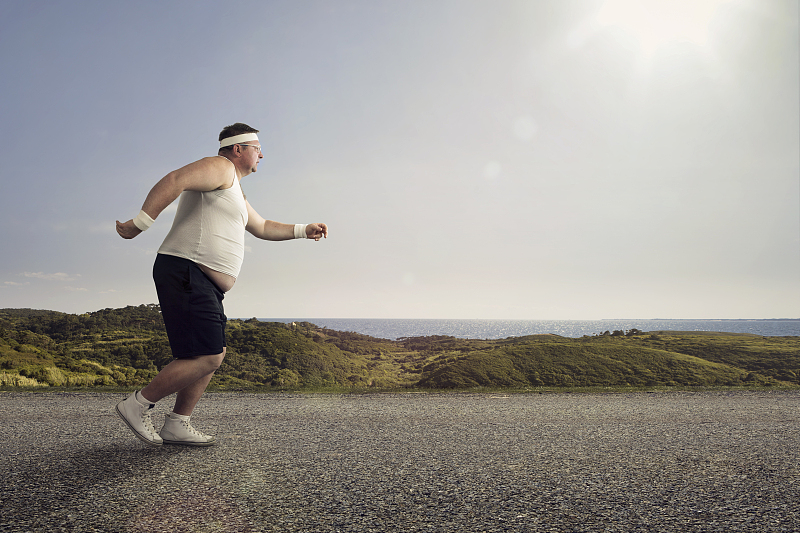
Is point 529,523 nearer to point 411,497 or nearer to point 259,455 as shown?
point 411,497

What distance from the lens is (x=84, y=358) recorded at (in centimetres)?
1145

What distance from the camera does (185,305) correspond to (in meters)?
2.94

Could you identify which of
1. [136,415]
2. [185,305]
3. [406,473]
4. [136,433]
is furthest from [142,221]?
[406,473]

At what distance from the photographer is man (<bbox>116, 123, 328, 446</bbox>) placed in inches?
116

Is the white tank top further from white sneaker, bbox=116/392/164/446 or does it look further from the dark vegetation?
the dark vegetation

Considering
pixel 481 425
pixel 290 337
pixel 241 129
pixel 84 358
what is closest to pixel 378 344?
pixel 290 337

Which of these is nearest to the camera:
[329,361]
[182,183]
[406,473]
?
[406,473]

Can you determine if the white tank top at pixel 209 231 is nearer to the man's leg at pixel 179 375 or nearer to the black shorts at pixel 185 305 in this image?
the black shorts at pixel 185 305

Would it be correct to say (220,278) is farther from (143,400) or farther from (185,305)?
(143,400)

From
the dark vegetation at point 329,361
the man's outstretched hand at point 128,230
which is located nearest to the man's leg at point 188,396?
the man's outstretched hand at point 128,230

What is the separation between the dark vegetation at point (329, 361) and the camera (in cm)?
980

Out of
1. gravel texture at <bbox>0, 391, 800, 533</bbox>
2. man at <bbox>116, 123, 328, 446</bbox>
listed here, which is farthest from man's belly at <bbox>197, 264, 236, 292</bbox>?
gravel texture at <bbox>0, 391, 800, 533</bbox>

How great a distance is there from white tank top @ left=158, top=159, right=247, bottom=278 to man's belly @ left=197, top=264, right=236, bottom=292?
0.08 feet

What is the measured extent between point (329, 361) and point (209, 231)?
35.3 feet
